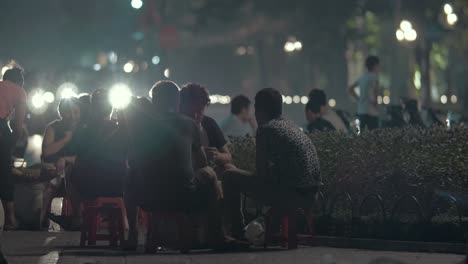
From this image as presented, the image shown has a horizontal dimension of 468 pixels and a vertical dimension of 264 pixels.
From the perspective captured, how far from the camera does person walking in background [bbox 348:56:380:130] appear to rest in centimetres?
2203

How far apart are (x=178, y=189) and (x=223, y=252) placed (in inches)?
32.5

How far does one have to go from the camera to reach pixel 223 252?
43.2 ft

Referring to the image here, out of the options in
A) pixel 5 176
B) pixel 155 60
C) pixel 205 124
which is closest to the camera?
pixel 205 124

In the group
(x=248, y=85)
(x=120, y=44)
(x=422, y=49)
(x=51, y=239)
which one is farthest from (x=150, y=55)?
(x=248, y=85)

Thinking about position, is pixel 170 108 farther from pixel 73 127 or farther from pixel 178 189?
pixel 73 127

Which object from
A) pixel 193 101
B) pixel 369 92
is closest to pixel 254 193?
pixel 193 101

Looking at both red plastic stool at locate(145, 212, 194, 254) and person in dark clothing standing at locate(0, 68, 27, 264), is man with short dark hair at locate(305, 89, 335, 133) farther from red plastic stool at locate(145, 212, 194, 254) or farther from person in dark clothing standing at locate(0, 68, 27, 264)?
red plastic stool at locate(145, 212, 194, 254)

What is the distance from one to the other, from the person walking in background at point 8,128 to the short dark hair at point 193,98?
2.27m

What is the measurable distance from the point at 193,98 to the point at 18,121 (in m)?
2.54

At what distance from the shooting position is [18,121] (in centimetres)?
1541

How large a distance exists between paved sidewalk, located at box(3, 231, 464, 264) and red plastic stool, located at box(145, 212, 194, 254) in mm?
98

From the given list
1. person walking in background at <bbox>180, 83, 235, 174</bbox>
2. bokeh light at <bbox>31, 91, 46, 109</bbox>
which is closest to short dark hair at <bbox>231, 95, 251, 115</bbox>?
person walking in background at <bbox>180, 83, 235, 174</bbox>

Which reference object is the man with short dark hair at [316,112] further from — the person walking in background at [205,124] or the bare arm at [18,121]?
the person walking in background at [205,124]

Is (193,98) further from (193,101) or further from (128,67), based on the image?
(128,67)
